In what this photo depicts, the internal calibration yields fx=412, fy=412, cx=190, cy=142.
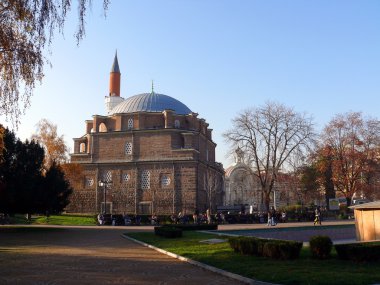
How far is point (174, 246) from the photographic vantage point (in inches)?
637

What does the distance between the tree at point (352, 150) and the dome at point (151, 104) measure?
18.9 metres

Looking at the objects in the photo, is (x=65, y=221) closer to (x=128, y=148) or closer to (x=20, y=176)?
(x=20, y=176)

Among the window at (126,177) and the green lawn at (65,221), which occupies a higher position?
the window at (126,177)

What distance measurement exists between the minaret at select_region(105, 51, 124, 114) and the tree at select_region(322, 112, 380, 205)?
1264 inches

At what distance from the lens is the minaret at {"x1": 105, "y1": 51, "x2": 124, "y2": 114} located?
204 ft

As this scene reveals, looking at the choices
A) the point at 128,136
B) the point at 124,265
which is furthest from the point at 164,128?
the point at 124,265

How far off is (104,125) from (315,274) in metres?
44.1

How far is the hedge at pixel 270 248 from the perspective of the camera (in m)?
11.3

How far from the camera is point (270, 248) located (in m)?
11.5

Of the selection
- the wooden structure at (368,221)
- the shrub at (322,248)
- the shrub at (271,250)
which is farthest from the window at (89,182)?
the shrub at (322,248)

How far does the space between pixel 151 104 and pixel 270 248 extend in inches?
1633

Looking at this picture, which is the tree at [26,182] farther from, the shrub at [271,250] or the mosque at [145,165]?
Result: the shrub at [271,250]

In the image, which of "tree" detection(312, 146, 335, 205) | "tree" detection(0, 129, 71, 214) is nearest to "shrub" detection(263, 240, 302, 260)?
"tree" detection(0, 129, 71, 214)

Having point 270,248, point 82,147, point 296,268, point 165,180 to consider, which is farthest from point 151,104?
point 296,268
